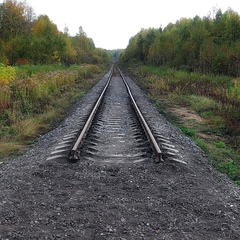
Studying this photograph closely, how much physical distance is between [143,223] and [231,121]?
703cm

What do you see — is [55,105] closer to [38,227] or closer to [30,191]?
[30,191]

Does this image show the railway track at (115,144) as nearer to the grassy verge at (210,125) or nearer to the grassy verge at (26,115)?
the grassy verge at (210,125)

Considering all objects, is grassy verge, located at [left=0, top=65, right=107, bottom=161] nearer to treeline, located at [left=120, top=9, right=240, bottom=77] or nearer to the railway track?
the railway track

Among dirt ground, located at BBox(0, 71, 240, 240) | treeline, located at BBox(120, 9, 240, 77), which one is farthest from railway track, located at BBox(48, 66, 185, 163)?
treeline, located at BBox(120, 9, 240, 77)

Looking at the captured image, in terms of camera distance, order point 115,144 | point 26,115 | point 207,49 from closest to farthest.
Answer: point 115,144 → point 26,115 → point 207,49

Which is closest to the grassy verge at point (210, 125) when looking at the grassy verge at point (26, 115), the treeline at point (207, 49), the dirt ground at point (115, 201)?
the dirt ground at point (115, 201)

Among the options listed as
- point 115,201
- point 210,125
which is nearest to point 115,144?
point 115,201

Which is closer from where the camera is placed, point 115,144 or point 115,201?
point 115,201

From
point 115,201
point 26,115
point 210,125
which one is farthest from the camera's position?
point 26,115

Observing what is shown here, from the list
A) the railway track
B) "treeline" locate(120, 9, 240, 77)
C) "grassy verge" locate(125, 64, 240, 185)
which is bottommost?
"grassy verge" locate(125, 64, 240, 185)

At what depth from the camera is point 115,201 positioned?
421 centimetres

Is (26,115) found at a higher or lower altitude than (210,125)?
higher

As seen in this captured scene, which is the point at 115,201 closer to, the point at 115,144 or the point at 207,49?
the point at 115,144

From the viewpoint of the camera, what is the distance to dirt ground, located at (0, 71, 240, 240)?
3.49m
